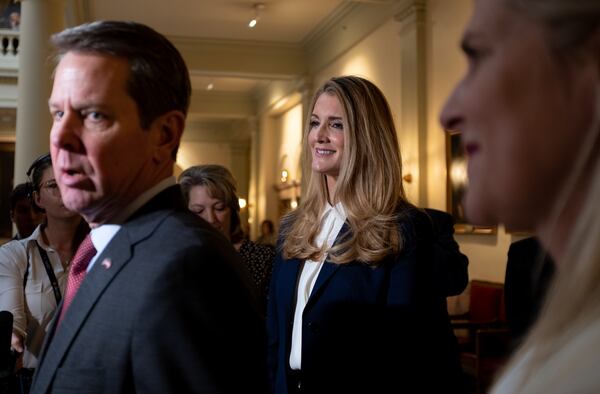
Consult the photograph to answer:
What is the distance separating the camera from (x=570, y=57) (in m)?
0.69

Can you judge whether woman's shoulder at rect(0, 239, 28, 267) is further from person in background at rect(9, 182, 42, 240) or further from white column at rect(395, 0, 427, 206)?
white column at rect(395, 0, 427, 206)

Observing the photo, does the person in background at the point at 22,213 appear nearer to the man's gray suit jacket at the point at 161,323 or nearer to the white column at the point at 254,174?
the man's gray suit jacket at the point at 161,323

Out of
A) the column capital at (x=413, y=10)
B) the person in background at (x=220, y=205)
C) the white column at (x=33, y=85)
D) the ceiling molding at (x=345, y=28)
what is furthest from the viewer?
the ceiling molding at (x=345, y=28)

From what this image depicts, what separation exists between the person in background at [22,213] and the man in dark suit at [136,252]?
2.93 m

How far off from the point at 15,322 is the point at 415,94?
7977 millimetres

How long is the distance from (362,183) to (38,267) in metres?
1.49

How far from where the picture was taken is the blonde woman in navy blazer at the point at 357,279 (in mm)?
2170

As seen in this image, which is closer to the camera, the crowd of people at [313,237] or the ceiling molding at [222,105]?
the crowd of people at [313,237]

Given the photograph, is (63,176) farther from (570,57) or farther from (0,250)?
→ (0,250)


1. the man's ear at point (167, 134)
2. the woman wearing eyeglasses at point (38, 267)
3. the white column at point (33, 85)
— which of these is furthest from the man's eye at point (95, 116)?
the white column at point (33, 85)

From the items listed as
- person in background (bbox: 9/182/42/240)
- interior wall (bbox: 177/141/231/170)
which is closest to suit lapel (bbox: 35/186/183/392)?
person in background (bbox: 9/182/42/240)

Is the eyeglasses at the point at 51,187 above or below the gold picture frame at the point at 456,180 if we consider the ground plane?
below

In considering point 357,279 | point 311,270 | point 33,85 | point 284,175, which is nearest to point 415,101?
point 33,85

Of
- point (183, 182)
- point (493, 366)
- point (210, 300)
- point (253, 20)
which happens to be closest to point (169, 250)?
point (210, 300)
